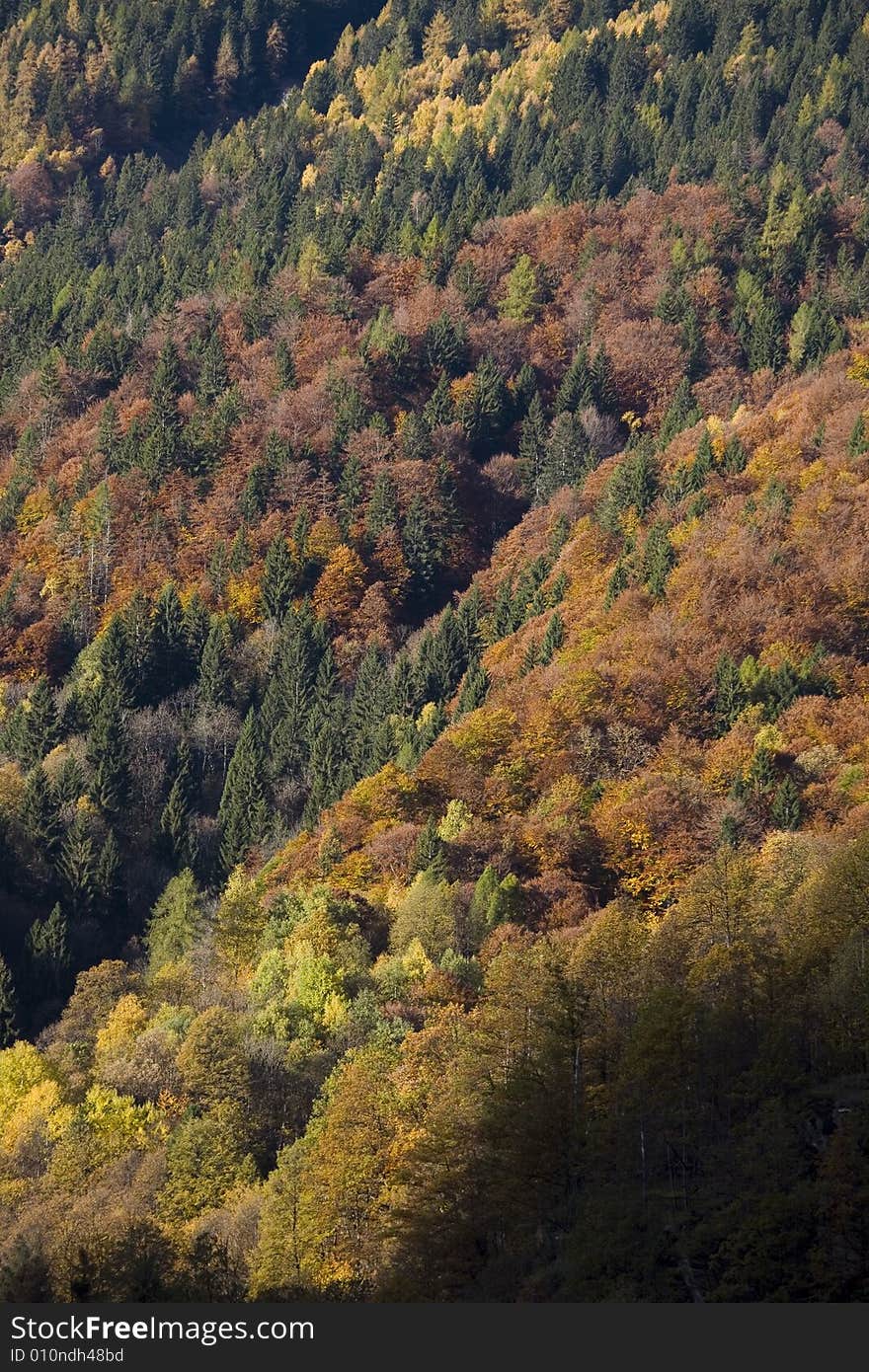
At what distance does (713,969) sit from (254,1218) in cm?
2346

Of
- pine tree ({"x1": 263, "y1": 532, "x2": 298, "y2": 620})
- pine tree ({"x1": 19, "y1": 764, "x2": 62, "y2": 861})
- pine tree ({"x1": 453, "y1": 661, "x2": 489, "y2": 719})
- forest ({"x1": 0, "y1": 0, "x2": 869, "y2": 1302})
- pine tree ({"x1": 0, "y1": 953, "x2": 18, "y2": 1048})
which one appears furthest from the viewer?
pine tree ({"x1": 263, "y1": 532, "x2": 298, "y2": 620})

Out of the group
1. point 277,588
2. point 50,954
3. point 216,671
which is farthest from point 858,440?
point 50,954

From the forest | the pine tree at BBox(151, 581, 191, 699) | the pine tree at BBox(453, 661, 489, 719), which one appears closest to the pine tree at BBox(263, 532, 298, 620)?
the forest

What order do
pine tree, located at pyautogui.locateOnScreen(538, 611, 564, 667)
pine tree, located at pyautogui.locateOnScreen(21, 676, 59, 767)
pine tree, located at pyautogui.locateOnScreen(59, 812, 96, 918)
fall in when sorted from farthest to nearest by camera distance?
pine tree, located at pyautogui.locateOnScreen(538, 611, 564, 667), pine tree, located at pyautogui.locateOnScreen(21, 676, 59, 767), pine tree, located at pyautogui.locateOnScreen(59, 812, 96, 918)

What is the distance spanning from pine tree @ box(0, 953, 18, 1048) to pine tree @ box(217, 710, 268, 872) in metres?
26.7

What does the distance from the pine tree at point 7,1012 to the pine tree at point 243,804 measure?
26.7 m

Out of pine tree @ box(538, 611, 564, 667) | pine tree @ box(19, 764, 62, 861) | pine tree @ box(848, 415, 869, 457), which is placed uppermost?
pine tree @ box(848, 415, 869, 457)

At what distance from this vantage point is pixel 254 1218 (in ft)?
266

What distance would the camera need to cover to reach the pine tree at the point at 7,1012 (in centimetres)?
12488

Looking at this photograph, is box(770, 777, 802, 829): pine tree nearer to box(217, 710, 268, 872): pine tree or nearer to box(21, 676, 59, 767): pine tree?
box(217, 710, 268, 872): pine tree

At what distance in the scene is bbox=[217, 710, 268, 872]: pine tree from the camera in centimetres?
15138

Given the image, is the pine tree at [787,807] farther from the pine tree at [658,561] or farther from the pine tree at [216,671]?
the pine tree at [216,671]

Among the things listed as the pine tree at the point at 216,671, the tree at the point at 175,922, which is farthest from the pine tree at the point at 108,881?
the pine tree at the point at 216,671

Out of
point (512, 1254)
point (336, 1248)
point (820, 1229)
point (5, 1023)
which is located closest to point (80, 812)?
point (5, 1023)
